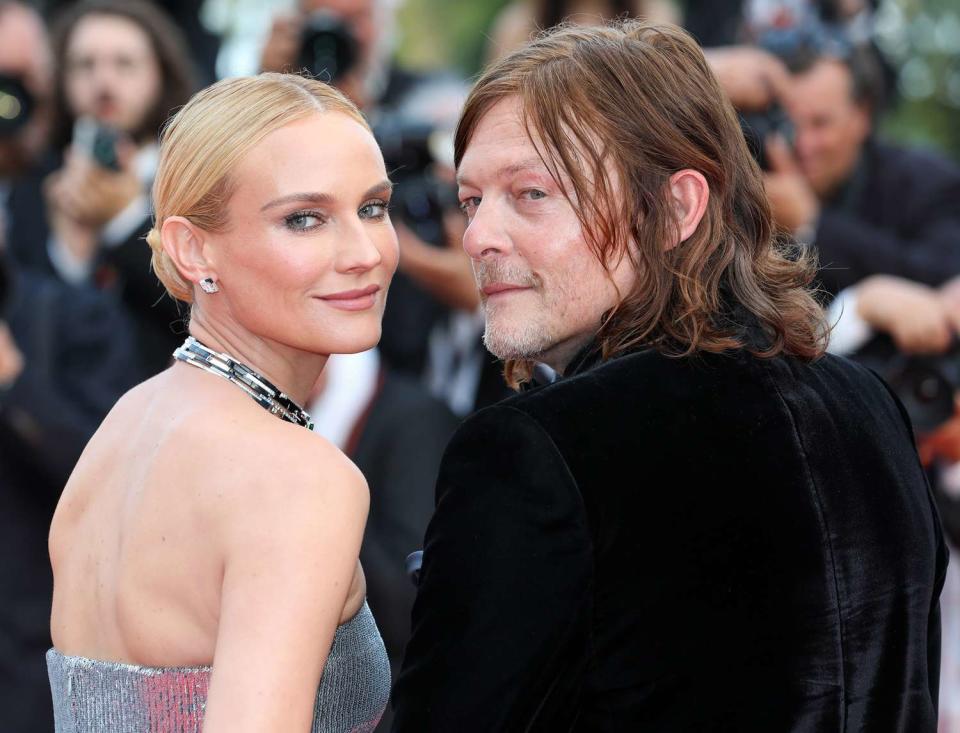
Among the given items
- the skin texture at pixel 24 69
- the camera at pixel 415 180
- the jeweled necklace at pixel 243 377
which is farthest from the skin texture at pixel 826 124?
the jeweled necklace at pixel 243 377

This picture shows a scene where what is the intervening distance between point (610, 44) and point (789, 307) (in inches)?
20.5

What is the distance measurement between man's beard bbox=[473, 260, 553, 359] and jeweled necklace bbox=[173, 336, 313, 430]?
347mm

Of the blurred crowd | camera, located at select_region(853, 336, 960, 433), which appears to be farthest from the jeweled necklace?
camera, located at select_region(853, 336, 960, 433)

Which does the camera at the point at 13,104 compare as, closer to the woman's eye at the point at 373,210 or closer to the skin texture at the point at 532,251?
the woman's eye at the point at 373,210

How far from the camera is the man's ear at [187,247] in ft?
6.98

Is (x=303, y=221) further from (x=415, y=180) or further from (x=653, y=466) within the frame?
(x=415, y=180)

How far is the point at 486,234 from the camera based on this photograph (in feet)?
7.02

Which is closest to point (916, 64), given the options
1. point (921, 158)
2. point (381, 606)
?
point (921, 158)

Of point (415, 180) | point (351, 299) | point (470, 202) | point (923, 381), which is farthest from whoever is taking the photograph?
point (415, 180)

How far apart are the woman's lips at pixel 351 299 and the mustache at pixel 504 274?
0.19 metres

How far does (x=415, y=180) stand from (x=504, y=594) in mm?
3250

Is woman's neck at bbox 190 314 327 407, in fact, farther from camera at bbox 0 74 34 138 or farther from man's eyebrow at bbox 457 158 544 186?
camera at bbox 0 74 34 138

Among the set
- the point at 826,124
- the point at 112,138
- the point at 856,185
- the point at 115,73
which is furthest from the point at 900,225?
the point at 115,73

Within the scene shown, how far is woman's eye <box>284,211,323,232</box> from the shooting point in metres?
2.11
